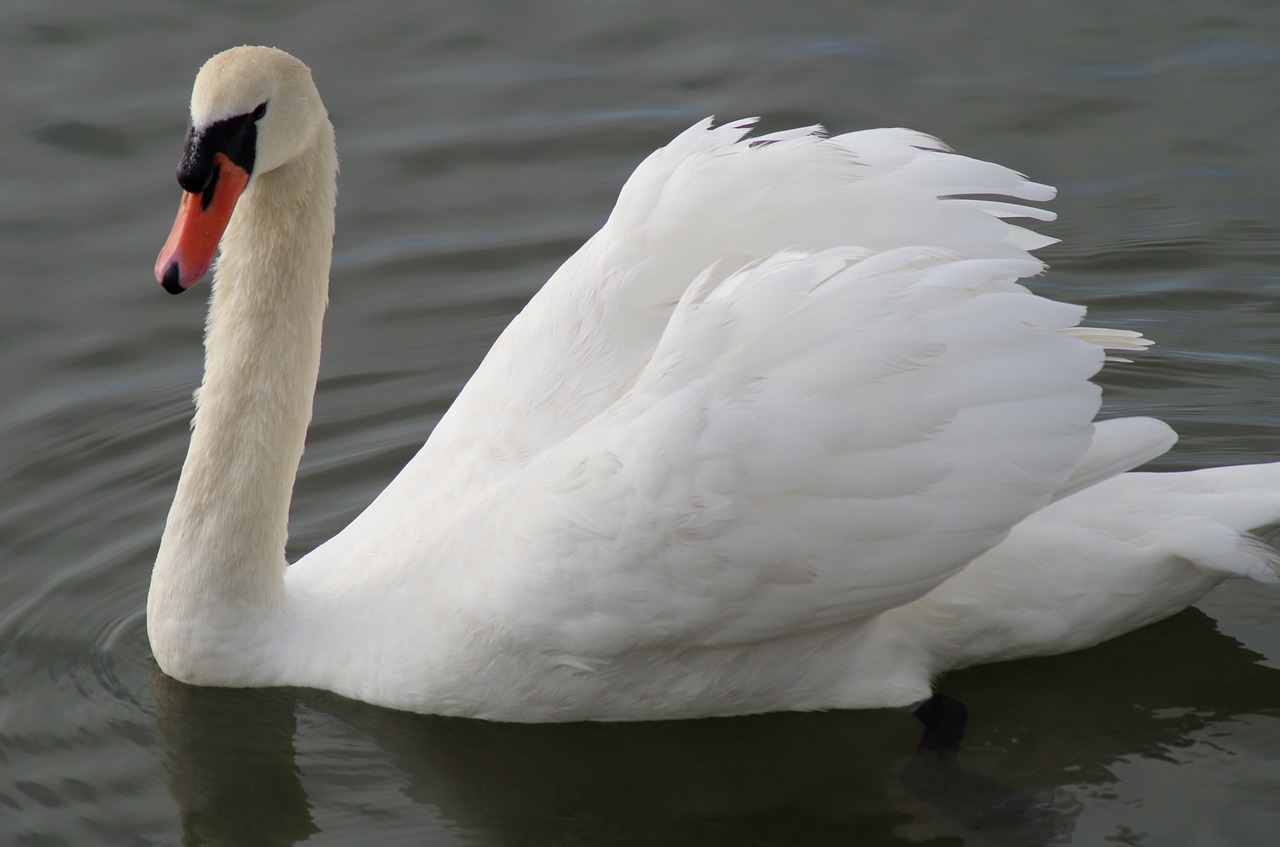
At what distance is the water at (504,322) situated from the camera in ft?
19.3

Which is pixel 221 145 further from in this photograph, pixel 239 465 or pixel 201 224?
pixel 239 465

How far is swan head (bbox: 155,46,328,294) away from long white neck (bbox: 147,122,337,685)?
0.37 m

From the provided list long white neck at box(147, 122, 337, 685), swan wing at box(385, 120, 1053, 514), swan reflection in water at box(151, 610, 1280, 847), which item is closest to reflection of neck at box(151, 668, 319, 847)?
swan reflection in water at box(151, 610, 1280, 847)

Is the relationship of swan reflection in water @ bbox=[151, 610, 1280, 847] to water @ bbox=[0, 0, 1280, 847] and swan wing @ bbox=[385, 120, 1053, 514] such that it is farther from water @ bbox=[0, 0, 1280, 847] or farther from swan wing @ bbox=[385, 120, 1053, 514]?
swan wing @ bbox=[385, 120, 1053, 514]

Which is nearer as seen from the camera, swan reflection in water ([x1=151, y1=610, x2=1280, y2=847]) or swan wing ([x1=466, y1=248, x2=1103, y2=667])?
swan wing ([x1=466, y1=248, x2=1103, y2=667])

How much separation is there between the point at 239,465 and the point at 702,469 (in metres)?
1.81

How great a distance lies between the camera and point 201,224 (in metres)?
5.53

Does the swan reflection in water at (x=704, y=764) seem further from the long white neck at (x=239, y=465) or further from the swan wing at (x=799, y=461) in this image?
the swan wing at (x=799, y=461)

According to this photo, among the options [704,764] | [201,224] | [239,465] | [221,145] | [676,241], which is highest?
[221,145]

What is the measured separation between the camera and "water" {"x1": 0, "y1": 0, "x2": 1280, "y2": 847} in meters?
5.88

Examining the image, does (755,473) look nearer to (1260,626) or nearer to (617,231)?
(617,231)

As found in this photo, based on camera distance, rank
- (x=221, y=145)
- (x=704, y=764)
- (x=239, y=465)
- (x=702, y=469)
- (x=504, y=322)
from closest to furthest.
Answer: (x=702, y=469) < (x=221, y=145) < (x=704, y=764) < (x=239, y=465) < (x=504, y=322)

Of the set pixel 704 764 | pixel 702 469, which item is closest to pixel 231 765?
pixel 704 764

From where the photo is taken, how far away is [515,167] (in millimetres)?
9773
